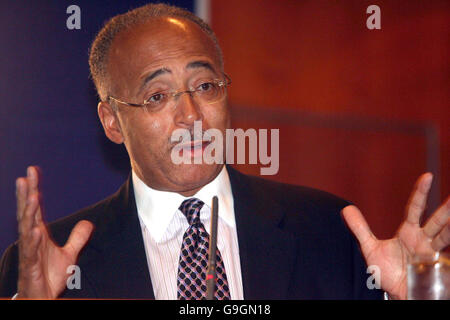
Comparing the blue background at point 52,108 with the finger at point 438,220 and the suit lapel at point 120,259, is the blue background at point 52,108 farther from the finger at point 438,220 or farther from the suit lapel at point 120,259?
the finger at point 438,220

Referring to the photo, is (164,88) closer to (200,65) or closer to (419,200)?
(200,65)

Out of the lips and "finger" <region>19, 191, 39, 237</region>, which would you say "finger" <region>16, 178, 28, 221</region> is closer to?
"finger" <region>19, 191, 39, 237</region>

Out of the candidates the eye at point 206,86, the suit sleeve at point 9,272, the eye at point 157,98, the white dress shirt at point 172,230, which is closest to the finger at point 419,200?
the white dress shirt at point 172,230

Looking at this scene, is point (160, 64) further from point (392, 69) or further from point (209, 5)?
point (392, 69)

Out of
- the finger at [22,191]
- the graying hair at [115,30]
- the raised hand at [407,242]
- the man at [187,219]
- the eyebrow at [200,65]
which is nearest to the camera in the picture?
the finger at [22,191]

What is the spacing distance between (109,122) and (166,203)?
0.49 meters

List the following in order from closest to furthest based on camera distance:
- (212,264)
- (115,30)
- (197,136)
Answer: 1. (212,264)
2. (197,136)
3. (115,30)

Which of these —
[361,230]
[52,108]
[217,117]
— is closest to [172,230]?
[217,117]

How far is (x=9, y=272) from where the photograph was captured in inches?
77.9

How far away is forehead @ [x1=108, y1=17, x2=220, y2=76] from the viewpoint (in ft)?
6.63

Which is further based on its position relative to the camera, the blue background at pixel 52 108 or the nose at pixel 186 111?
the blue background at pixel 52 108

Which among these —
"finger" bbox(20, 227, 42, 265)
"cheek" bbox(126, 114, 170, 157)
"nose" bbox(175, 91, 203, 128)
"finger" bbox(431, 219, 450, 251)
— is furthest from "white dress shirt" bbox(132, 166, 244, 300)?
"finger" bbox(431, 219, 450, 251)

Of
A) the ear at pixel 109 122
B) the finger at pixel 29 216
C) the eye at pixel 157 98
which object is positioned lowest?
the finger at pixel 29 216

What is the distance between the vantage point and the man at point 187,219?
1.69 metres
